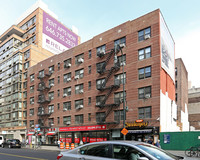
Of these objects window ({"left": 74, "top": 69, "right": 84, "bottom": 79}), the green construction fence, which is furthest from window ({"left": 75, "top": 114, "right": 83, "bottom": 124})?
the green construction fence

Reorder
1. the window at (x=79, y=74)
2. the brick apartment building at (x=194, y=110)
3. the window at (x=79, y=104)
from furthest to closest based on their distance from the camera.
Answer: the brick apartment building at (x=194, y=110), the window at (x=79, y=74), the window at (x=79, y=104)

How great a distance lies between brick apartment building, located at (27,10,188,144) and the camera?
29.2 metres

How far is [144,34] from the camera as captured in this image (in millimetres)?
30938

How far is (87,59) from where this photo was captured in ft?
126

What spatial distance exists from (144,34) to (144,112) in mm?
10923

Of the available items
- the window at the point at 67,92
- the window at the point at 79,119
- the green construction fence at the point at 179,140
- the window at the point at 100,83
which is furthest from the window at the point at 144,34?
the window at the point at 67,92

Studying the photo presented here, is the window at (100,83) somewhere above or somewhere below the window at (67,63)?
below

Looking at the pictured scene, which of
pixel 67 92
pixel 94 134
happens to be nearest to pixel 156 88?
pixel 94 134

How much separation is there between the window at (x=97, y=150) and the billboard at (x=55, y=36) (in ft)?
182

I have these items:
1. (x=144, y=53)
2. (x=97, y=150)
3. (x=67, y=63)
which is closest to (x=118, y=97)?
(x=144, y=53)

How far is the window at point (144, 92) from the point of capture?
95.5 ft

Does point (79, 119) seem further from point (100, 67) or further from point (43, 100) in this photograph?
A: point (43, 100)

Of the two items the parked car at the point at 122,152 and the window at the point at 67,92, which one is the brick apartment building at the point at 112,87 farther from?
the parked car at the point at 122,152

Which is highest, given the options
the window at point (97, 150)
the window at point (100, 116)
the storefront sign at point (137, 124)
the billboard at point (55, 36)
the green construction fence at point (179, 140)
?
the billboard at point (55, 36)
